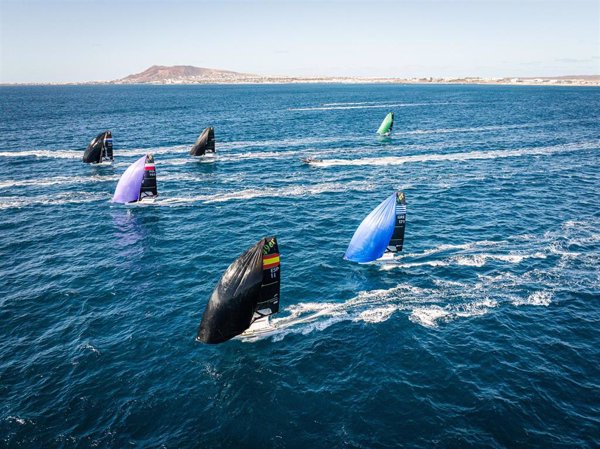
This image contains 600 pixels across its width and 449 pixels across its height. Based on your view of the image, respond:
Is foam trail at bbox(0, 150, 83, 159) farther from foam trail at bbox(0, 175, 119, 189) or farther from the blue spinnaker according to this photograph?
the blue spinnaker

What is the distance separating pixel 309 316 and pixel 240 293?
672 cm

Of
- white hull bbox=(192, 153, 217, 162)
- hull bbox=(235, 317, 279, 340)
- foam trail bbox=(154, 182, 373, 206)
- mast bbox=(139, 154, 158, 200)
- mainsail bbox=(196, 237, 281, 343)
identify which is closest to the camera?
mainsail bbox=(196, 237, 281, 343)

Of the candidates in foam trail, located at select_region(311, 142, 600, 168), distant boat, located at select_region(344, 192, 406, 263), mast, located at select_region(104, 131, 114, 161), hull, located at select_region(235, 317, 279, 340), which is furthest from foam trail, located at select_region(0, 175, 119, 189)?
hull, located at select_region(235, 317, 279, 340)

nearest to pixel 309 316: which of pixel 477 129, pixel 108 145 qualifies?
pixel 108 145

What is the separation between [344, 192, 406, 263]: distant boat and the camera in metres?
35.8

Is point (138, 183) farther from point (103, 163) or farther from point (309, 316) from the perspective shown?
point (309, 316)

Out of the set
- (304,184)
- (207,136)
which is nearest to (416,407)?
(304,184)

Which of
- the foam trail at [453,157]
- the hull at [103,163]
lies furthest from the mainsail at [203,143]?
the foam trail at [453,157]

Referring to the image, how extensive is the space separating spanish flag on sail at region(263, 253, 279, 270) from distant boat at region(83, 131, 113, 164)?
61.0 metres

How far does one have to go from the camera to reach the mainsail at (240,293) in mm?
25562

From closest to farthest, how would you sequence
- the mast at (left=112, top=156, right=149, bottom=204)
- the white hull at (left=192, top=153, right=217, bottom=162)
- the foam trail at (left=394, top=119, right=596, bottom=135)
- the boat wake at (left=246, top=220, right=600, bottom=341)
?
the boat wake at (left=246, top=220, right=600, bottom=341) < the mast at (left=112, top=156, right=149, bottom=204) < the white hull at (left=192, top=153, right=217, bottom=162) < the foam trail at (left=394, top=119, right=596, bottom=135)

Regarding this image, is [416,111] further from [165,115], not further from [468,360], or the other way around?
[468,360]

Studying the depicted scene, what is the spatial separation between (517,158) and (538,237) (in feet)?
141

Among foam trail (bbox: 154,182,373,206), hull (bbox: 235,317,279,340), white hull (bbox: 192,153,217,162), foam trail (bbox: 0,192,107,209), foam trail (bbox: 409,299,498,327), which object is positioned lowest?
foam trail (bbox: 409,299,498,327)
